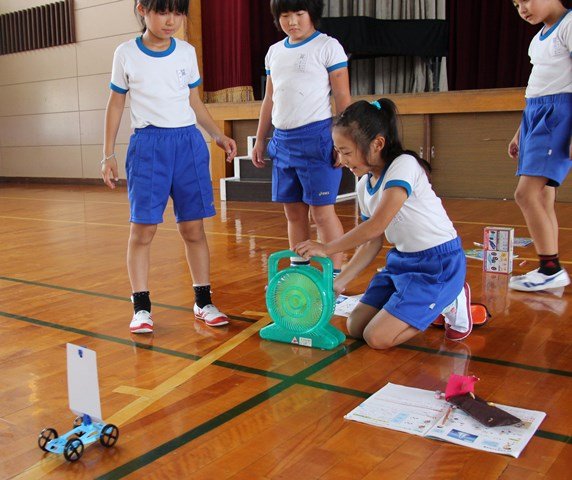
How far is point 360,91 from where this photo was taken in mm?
7129

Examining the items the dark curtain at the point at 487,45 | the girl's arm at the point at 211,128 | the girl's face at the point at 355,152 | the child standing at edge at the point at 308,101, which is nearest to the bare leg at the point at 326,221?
the child standing at edge at the point at 308,101

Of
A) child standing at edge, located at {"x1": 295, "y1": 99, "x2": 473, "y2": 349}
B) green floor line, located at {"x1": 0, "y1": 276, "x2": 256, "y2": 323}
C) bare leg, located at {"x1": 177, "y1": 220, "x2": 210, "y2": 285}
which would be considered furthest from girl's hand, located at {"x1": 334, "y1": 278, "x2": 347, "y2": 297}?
bare leg, located at {"x1": 177, "y1": 220, "x2": 210, "y2": 285}

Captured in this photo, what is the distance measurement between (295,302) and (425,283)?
0.37 m

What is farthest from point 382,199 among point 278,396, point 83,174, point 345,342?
point 83,174

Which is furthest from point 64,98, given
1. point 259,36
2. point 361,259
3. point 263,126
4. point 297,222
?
point 361,259

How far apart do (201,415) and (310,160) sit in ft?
4.09

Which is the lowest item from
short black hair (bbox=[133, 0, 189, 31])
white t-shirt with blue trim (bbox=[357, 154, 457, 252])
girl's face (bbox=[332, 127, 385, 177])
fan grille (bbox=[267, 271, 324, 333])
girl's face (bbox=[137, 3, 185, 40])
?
fan grille (bbox=[267, 271, 324, 333])

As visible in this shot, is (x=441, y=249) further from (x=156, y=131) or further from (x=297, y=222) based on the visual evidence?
(x=156, y=131)

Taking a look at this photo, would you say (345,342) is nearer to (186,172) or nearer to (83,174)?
(186,172)

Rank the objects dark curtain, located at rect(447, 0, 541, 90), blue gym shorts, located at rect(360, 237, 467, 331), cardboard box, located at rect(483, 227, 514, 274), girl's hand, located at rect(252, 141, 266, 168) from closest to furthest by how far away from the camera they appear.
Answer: blue gym shorts, located at rect(360, 237, 467, 331) → girl's hand, located at rect(252, 141, 266, 168) → cardboard box, located at rect(483, 227, 514, 274) → dark curtain, located at rect(447, 0, 541, 90)

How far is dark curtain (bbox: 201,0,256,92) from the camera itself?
22.7 feet

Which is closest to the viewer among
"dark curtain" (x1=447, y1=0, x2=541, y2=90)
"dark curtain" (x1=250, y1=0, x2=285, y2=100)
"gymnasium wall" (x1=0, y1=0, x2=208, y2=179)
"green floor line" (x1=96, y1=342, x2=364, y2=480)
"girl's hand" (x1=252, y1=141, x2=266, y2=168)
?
"green floor line" (x1=96, y1=342, x2=364, y2=480)

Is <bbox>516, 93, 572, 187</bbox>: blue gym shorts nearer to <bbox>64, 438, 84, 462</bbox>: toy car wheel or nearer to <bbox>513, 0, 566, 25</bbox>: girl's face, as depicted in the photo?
<bbox>513, 0, 566, 25</bbox>: girl's face

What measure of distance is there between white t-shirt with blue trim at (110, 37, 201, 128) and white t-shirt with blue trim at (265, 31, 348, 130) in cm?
49
